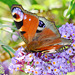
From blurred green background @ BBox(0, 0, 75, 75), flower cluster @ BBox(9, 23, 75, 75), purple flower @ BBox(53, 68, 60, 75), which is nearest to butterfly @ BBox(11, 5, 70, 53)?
flower cluster @ BBox(9, 23, 75, 75)

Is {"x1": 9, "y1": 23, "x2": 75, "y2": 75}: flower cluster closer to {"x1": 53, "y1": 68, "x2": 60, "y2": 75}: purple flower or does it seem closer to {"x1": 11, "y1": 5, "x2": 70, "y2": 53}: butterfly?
{"x1": 53, "y1": 68, "x2": 60, "y2": 75}: purple flower

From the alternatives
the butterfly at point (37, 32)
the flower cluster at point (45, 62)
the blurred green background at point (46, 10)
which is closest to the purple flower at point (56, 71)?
the flower cluster at point (45, 62)

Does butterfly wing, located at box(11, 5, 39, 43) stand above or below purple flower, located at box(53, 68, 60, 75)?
above

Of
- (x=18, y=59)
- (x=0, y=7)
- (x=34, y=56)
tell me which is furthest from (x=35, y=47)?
(x=0, y=7)

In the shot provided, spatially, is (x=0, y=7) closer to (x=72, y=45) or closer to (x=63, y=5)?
(x=63, y=5)

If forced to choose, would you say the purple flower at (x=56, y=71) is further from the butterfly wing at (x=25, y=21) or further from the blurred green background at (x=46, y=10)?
the blurred green background at (x=46, y=10)

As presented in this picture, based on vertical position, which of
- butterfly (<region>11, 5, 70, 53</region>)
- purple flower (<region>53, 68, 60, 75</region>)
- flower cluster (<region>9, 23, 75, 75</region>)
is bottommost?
purple flower (<region>53, 68, 60, 75</region>)

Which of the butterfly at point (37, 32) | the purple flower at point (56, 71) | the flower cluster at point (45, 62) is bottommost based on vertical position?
the purple flower at point (56, 71)
